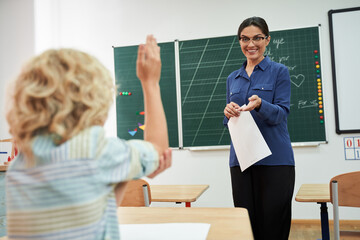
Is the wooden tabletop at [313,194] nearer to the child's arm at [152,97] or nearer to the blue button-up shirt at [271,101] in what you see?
the blue button-up shirt at [271,101]

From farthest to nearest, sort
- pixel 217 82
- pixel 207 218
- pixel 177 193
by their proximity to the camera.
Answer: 1. pixel 217 82
2. pixel 177 193
3. pixel 207 218

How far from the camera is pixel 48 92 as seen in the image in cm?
56

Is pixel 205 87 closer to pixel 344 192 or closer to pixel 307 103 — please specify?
pixel 307 103

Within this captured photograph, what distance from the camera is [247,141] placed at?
1.61m

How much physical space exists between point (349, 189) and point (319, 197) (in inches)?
8.9

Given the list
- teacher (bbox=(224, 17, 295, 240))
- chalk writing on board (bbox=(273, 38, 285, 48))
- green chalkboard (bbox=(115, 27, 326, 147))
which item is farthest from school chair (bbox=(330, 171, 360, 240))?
chalk writing on board (bbox=(273, 38, 285, 48))

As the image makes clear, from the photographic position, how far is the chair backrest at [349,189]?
1.67 meters

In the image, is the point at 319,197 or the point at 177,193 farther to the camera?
the point at 177,193

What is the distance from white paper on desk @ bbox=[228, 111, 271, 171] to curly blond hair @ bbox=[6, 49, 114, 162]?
3.52 feet

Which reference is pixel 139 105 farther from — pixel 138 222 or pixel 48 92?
pixel 48 92

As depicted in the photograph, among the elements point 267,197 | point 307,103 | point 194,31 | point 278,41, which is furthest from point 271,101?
point 194,31

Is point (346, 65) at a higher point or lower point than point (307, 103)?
higher

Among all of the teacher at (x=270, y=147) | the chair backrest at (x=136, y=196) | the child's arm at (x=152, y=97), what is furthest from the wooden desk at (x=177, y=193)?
the child's arm at (x=152, y=97)

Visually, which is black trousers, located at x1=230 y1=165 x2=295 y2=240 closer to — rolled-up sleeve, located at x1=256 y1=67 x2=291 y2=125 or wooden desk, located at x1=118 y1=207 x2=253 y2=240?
rolled-up sleeve, located at x1=256 y1=67 x2=291 y2=125
